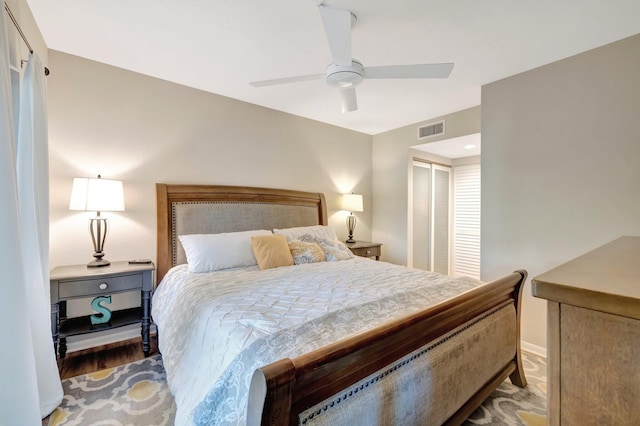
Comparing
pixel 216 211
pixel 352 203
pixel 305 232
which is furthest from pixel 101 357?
pixel 352 203

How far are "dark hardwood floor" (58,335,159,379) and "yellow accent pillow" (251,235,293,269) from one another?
1208 mm

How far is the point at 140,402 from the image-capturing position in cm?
184

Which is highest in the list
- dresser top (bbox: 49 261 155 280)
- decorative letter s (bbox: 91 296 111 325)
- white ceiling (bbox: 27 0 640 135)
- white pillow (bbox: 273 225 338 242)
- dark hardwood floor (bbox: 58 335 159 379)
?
white ceiling (bbox: 27 0 640 135)

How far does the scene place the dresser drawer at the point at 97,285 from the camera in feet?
6.87

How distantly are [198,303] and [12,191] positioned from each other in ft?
3.25

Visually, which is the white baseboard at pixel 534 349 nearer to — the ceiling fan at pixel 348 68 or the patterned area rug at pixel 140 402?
the patterned area rug at pixel 140 402

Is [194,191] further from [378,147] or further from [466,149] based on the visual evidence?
[466,149]

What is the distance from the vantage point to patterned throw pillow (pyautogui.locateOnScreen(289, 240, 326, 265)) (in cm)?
279

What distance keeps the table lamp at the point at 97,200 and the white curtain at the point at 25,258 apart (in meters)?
0.39

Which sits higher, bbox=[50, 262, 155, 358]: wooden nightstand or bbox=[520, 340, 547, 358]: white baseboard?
bbox=[50, 262, 155, 358]: wooden nightstand

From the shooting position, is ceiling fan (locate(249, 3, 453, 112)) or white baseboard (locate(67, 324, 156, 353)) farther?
white baseboard (locate(67, 324, 156, 353))

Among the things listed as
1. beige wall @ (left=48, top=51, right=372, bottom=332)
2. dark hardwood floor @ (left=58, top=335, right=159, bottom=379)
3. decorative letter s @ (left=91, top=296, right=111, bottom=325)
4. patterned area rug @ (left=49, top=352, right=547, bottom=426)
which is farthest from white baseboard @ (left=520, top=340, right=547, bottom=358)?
decorative letter s @ (left=91, top=296, right=111, bottom=325)

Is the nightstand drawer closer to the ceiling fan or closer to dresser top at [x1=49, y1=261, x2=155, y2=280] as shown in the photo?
the ceiling fan

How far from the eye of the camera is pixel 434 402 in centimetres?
133
